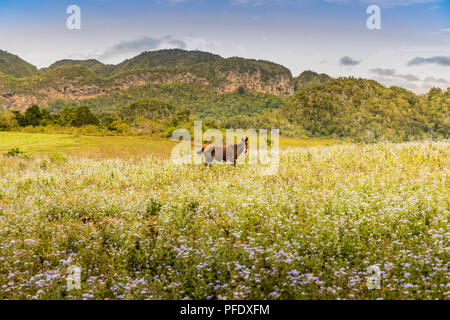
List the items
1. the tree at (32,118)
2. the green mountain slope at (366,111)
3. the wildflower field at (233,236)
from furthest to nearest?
the green mountain slope at (366,111), the tree at (32,118), the wildflower field at (233,236)

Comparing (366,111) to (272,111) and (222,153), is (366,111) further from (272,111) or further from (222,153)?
(222,153)

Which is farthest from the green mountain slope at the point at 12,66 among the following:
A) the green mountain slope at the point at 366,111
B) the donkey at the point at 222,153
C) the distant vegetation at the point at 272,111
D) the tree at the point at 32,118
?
the donkey at the point at 222,153

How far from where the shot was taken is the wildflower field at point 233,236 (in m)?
4.02

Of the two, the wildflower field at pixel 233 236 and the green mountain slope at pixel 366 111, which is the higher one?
the green mountain slope at pixel 366 111

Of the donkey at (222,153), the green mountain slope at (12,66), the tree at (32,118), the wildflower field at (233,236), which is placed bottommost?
the wildflower field at (233,236)

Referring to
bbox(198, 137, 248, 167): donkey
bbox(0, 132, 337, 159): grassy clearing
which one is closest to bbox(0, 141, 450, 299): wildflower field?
bbox(198, 137, 248, 167): donkey

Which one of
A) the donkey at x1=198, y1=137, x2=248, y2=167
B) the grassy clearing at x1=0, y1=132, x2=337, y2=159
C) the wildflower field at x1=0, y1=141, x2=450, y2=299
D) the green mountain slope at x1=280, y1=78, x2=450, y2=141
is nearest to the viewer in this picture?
the wildflower field at x1=0, y1=141, x2=450, y2=299

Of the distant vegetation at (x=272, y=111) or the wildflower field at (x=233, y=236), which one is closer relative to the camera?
the wildflower field at (x=233, y=236)

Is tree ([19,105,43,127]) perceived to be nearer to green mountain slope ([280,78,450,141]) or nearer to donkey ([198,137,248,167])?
donkey ([198,137,248,167])

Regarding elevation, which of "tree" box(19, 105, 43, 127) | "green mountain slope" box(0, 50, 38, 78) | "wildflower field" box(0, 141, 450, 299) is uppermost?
"green mountain slope" box(0, 50, 38, 78)

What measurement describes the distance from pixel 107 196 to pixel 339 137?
261 ft

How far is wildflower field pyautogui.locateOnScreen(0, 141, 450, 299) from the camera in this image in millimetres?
4020

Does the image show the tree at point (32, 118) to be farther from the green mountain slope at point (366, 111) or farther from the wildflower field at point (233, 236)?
the green mountain slope at point (366, 111)
